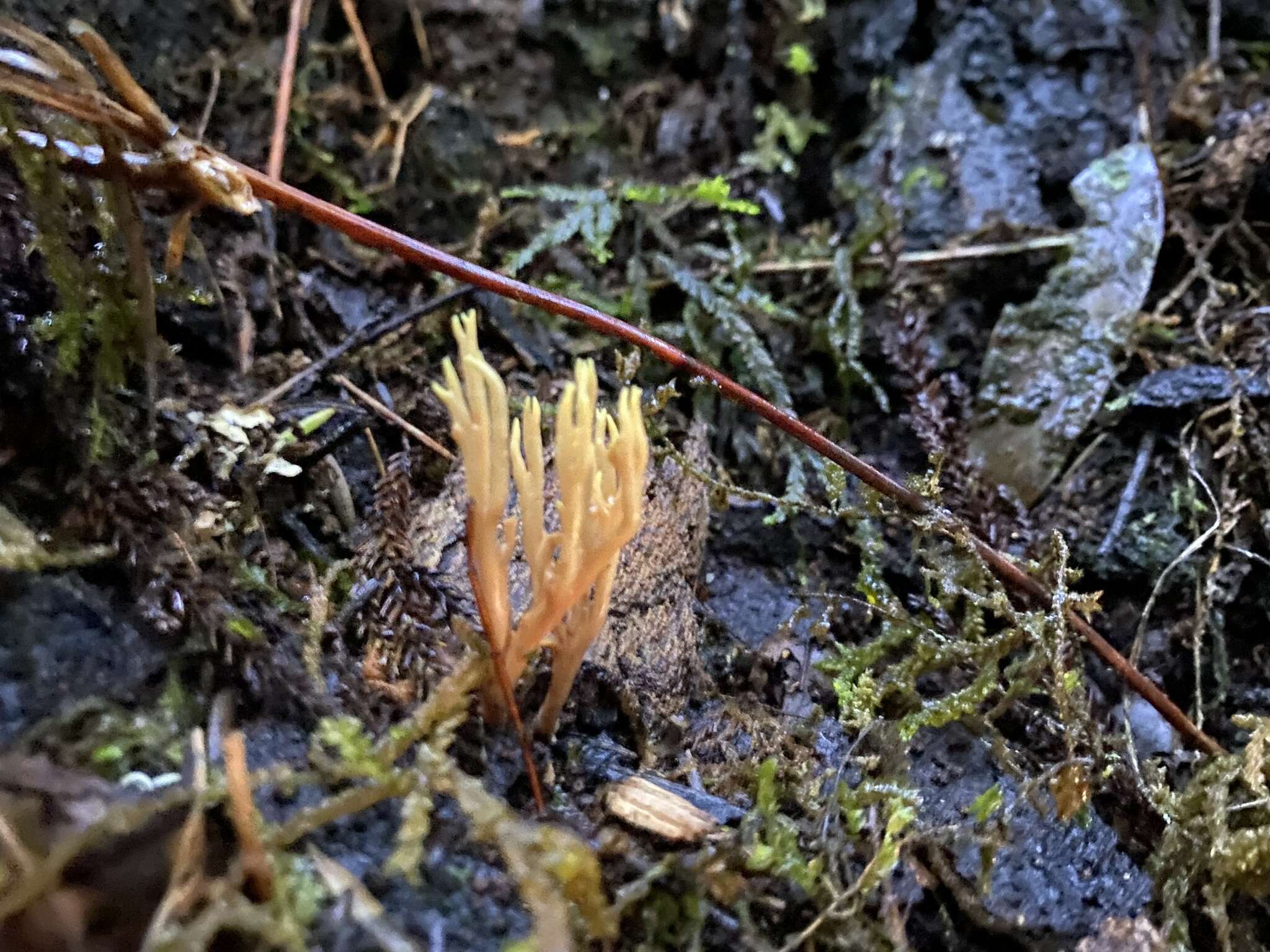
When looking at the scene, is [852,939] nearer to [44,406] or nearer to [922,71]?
[44,406]

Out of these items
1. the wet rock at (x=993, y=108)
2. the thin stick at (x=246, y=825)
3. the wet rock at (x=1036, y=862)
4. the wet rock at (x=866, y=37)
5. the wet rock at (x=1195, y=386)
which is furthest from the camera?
the wet rock at (x=866, y=37)

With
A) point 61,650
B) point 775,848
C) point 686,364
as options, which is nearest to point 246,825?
point 61,650

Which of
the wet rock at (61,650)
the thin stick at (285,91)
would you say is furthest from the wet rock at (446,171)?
the wet rock at (61,650)

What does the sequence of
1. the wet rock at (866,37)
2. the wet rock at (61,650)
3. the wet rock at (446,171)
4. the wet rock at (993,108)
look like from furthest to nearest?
the wet rock at (866,37) < the wet rock at (993,108) < the wet rock at (446,171) < the wet rock at (61,650)

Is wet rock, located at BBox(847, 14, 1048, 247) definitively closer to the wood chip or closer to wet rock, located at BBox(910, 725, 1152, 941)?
wet rock, located at BBox(910, 725, 1152, 941)

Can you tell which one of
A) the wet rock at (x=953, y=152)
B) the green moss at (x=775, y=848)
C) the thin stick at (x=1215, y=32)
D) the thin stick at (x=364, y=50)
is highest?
the thin stick at (x=364, y=50)

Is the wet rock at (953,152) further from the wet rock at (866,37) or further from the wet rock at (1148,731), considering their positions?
the wet rock at (1148,731)

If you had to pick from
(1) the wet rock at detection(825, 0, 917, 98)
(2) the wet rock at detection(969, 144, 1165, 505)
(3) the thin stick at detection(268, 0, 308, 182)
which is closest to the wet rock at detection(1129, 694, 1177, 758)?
(2) the wet rock at detection(969, 144, 1165, 505)
